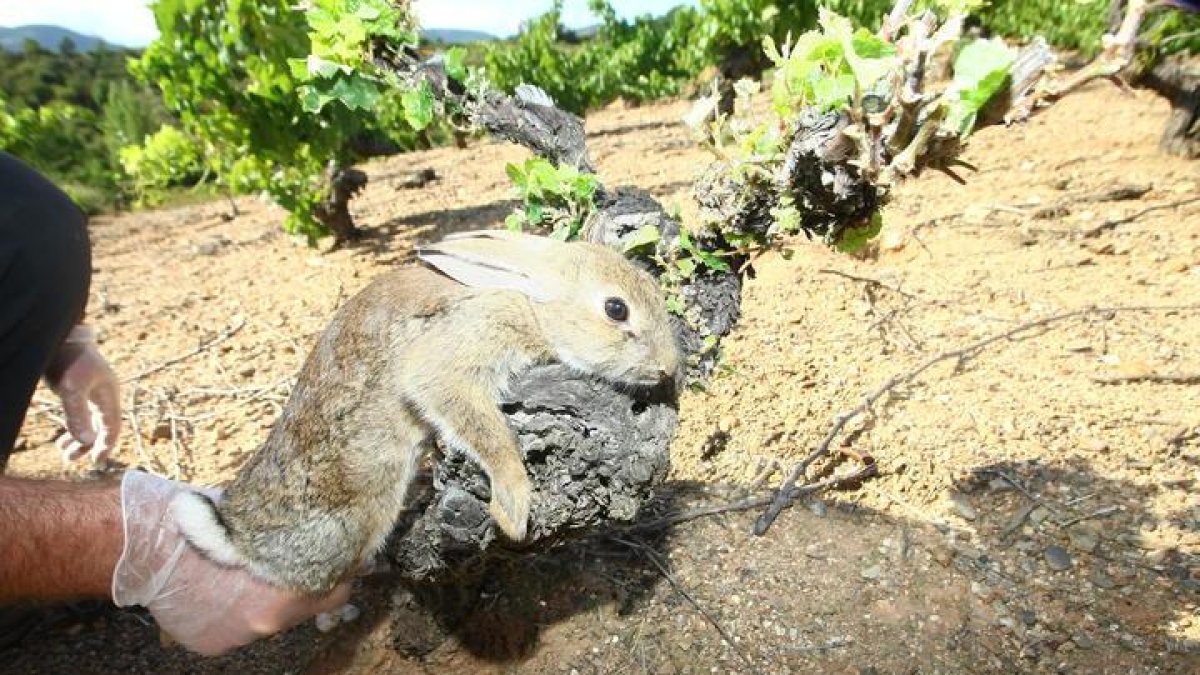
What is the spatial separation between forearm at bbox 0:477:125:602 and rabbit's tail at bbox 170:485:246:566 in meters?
0.16

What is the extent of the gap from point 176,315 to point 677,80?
16.2m

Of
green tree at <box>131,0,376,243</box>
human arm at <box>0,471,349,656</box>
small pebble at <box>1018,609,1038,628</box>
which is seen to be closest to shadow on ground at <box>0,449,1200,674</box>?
small pebble at <box>1018,609,1038,628</box>

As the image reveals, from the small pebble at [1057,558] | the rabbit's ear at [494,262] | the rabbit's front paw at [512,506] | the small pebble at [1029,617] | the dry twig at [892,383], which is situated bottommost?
the small pebble at [1029,617]

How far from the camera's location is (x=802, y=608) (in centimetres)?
241

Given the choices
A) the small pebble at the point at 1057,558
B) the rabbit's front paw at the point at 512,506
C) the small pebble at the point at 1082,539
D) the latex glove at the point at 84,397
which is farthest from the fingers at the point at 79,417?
the small pebble at the point at 1082,539

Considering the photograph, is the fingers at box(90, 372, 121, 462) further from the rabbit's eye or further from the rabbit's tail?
the rabbit's eye

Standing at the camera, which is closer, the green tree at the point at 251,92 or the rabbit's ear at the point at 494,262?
the rabbit's ear at the point at 494,262

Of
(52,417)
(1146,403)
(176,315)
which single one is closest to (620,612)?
(1146,403)

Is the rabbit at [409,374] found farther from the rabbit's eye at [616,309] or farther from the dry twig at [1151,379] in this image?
the dry twig at [1151,379]

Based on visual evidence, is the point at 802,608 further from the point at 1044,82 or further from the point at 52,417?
the point at 52,417

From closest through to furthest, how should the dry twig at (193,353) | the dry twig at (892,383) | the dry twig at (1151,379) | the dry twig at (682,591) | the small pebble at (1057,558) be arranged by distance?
the dry twig at (682,591)
the small pebble at (1057,558)
the dry twig at (892,383)
the dry twig at (1151,379)
the dry twig at (193,353)

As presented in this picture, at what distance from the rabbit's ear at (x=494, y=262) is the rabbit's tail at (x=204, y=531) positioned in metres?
1.07

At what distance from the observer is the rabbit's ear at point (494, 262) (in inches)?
84.4

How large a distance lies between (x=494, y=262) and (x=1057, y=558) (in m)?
2.26
